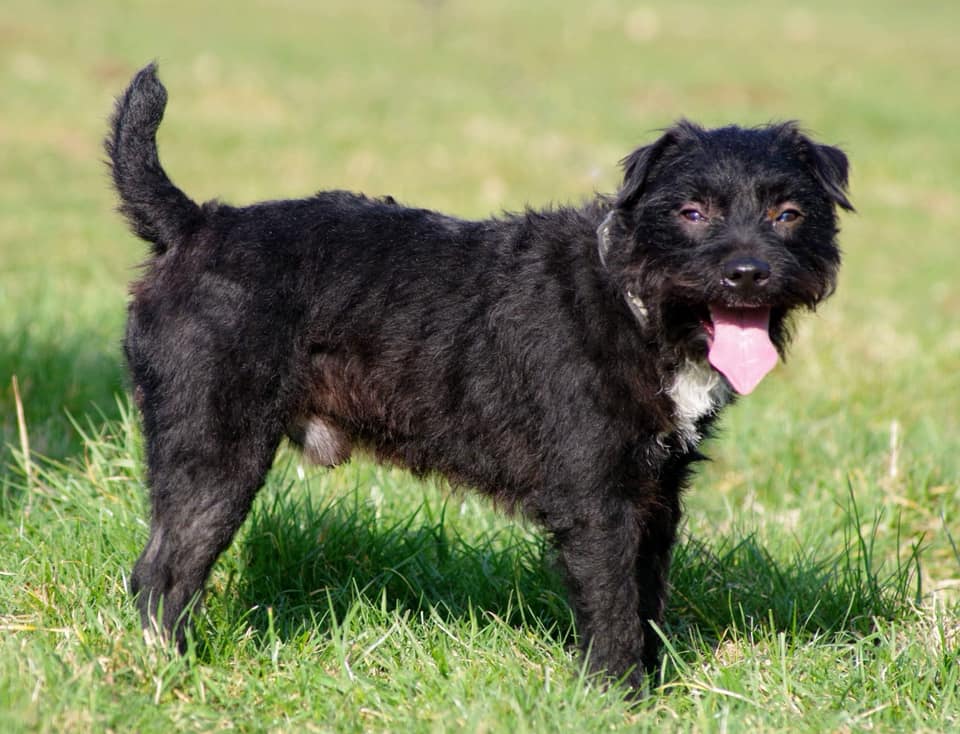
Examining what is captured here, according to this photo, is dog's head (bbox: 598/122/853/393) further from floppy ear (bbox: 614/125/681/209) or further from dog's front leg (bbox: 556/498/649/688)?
dog's front leg (bbox: 556/498/649/688)

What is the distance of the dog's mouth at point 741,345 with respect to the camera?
3519mm

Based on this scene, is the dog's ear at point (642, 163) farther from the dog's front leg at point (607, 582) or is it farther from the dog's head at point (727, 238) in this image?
the dog's front leg at point (607, 582)

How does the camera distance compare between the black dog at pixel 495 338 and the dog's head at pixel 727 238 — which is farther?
the black dog at pixel 495 338

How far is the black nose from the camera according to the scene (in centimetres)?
341

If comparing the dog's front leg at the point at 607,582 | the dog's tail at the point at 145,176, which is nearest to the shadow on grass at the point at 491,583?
the dog's front leg at the point at 607,582

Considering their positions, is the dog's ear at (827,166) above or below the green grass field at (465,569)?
above

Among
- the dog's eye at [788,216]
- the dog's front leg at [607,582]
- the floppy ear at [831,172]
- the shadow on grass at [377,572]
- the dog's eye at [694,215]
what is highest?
the floppy ear at [831,172]

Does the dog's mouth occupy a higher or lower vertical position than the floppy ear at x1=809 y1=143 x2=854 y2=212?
lower

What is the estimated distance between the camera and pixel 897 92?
97.9 ft

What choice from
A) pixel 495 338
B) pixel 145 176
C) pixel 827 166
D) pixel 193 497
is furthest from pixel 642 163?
pixel 193 497

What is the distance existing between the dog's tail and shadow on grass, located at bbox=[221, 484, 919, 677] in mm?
1311

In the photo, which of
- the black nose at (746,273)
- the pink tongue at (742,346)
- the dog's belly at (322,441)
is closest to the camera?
the black nose at (746,273)

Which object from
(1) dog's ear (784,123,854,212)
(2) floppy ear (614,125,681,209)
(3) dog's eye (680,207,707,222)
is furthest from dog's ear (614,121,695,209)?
(1) dog's ear (784,123,854,212)

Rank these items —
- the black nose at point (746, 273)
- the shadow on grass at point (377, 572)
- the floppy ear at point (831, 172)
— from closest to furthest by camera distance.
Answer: the black nose at point (746, 273), the floppy ear at point (831, 172), the shadow on grass at point (377, 572)
